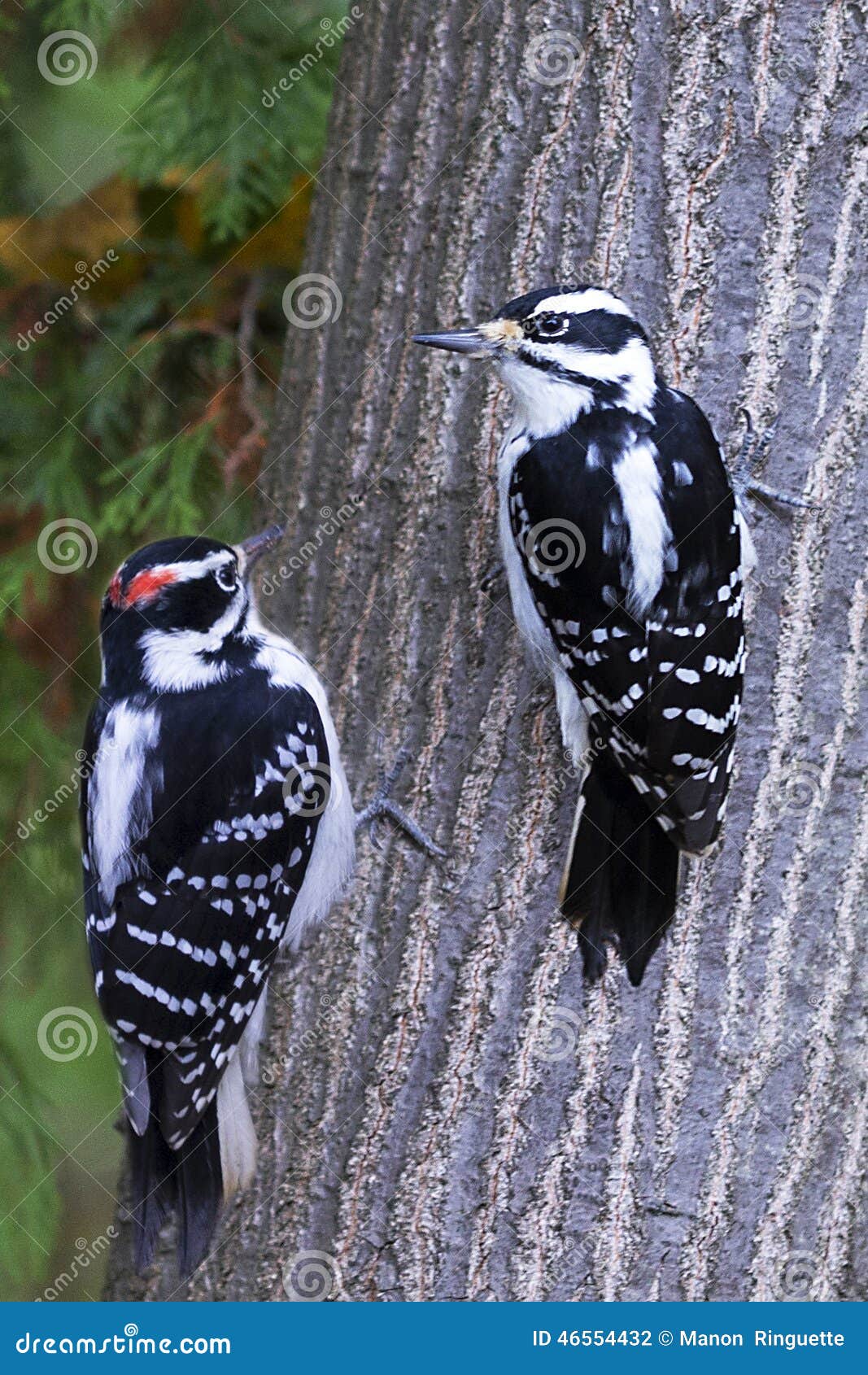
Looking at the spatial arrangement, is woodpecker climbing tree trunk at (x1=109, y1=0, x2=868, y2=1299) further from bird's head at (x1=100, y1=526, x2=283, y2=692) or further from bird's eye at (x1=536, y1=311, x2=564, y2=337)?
bird's head at (x1=100, y1=526, x2=283, y2=692)

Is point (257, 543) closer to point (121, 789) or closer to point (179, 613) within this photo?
point (179, 613)

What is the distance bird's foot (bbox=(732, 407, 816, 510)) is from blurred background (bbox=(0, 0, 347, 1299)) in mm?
1236

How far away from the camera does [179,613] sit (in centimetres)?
223

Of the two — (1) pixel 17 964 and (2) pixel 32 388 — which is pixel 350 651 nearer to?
(2) pixel 32 388

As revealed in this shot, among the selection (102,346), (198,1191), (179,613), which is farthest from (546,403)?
(198,1191)

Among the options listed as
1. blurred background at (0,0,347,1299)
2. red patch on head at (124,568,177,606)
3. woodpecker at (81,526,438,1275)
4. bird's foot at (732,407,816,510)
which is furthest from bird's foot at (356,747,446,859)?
blurred background at (0,0,347,1299)

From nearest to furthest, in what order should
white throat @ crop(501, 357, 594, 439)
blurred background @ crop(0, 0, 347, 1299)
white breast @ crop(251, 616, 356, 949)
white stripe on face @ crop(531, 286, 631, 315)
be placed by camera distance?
white stripe on face @ crop(531, 286, 631, 315) → white throat @ crop(501, 357, 594, 439) → white breast @ crop(251, 616, 356, 949) → blurred background @ crop(0, 0, 347, 1299)

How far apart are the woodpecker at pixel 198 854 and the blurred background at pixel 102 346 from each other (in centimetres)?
55

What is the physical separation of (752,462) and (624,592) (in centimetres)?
32

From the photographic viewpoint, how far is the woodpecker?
7.32 ft

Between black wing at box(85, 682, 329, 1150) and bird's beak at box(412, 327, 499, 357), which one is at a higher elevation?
bird's beak at box(412, 327, 499, 357)

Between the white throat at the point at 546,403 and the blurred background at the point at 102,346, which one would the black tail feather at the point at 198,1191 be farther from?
the white throat at the point at 546,403

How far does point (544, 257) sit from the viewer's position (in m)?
2.07

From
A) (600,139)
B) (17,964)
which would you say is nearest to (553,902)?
(600,139)
